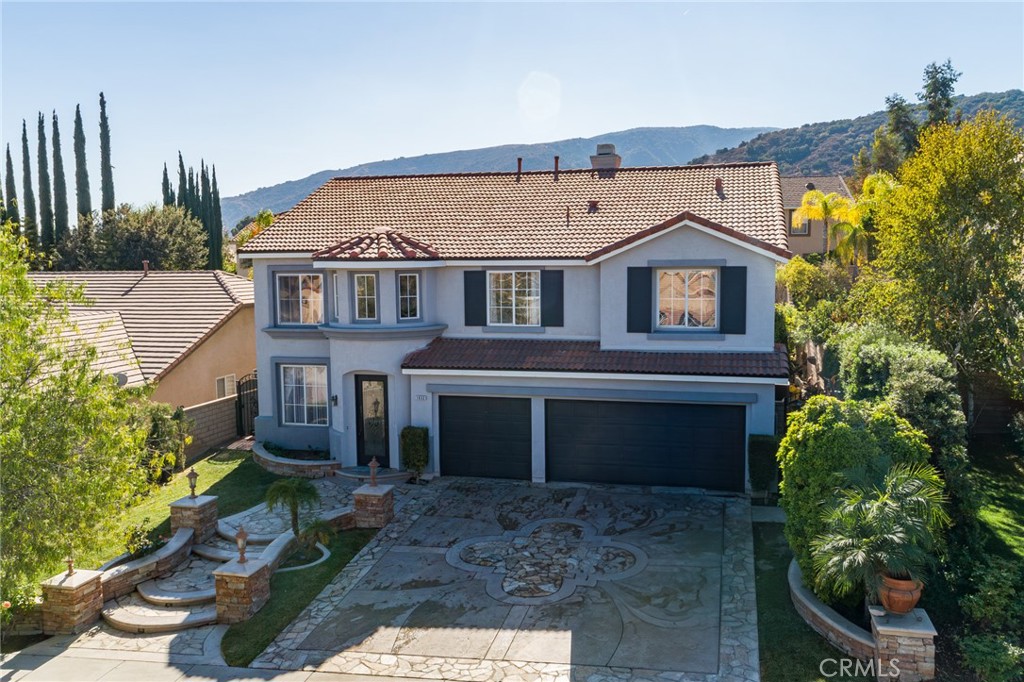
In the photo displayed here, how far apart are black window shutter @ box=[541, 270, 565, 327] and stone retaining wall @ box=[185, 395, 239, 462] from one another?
10953 mm

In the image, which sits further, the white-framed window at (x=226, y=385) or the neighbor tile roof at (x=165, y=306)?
the white-framed window at (x=226, y=385)

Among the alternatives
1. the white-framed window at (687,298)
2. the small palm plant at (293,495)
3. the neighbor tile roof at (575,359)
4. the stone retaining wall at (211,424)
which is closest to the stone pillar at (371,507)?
the small palm plant at (293,495)

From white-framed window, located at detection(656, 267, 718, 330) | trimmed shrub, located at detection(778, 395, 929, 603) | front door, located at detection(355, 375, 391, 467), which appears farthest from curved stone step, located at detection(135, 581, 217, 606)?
white-framed window, located at detection(656, 267, 718, 330)

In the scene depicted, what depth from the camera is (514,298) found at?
21.1 meters

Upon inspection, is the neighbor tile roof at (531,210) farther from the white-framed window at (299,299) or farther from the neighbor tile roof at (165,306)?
the neighbor tile roof at (165,306)

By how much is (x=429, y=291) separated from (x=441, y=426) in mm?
3654

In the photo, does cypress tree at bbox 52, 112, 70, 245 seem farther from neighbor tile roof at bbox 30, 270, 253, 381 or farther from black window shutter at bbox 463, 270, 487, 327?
black window shutter at bbox 463, 270, 487, 327

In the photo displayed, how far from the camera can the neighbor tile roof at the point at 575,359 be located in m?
18.3

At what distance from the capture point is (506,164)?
196750 mm

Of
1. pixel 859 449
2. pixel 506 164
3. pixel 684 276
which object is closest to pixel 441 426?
pixel 684 276

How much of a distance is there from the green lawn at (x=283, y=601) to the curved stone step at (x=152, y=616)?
758 millimetres

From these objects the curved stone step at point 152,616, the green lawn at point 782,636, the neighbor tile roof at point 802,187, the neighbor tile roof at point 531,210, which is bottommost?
the curved stone step at point 152,616

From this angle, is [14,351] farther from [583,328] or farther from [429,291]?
[583,328]

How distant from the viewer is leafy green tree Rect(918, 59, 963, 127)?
192 feet
